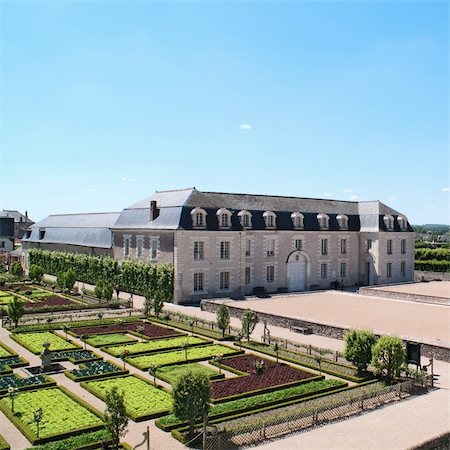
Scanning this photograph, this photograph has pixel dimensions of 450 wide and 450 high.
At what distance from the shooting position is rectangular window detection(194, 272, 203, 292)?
40062mm

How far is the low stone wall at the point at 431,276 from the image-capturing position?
57719mm

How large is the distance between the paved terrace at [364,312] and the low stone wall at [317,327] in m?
0.29

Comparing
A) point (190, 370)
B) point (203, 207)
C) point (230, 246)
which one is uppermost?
point (203, 207)

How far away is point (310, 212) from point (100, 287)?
866 inches

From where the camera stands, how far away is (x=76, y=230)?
5850 centimetres

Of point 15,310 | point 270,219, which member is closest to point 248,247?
point 270,219

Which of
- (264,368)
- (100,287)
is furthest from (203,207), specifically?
(264,368)

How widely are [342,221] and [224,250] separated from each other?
1550 centimetres

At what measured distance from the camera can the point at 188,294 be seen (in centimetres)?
3953

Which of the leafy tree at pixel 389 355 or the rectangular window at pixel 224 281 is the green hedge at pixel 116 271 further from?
the leafy tree at pixel 389 355

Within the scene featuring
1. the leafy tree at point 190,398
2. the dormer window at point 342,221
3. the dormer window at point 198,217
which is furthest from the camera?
the dormer window at point 342,221

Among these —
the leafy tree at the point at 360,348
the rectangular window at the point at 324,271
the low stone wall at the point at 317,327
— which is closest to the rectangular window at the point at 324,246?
the rectangular window at the point at 324,271

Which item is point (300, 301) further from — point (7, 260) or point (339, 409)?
point (7, 260)

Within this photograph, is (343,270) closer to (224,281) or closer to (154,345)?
(224,281)
